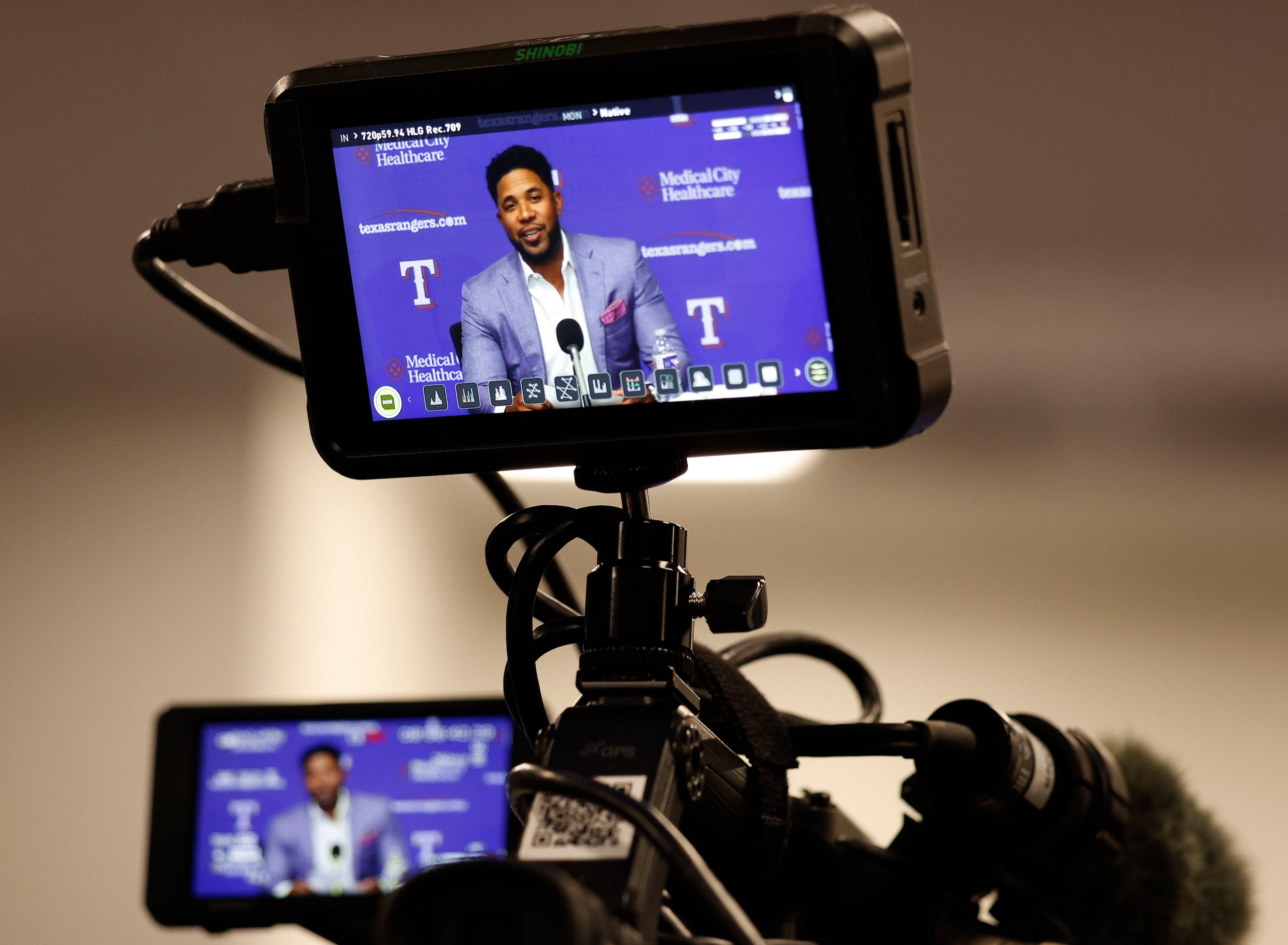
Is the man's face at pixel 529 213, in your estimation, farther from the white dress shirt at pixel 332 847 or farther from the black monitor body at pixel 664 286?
the white dress shirt at pixel 332 847

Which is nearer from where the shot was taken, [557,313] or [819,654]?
[557,313]

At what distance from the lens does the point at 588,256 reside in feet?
1.79

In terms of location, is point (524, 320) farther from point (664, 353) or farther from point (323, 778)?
point (323, 778)

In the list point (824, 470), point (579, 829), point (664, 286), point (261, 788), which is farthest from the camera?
point (824, 470)

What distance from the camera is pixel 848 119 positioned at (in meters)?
0.48

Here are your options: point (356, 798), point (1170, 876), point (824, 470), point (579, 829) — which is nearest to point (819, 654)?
point (1170, 876)

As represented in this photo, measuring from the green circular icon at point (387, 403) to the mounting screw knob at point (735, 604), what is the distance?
181 millimetres

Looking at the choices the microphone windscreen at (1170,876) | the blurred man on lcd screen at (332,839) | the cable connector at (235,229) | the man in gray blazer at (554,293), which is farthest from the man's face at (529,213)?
the blurred man on lcd screen at (332,839)

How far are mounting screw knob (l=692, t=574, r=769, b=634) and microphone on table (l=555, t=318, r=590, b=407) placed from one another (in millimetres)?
107

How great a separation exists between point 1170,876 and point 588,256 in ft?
1.53

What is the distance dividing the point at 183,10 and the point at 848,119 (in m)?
2.19

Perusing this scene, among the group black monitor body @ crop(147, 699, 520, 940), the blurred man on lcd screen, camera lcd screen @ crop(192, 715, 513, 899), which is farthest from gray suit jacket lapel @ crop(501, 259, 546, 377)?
the blurred man on lcd screen

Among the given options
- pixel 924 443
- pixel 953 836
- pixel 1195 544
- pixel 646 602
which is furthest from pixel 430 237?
pixel 1195 544

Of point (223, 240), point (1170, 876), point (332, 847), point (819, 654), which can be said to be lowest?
point (332, 847)
